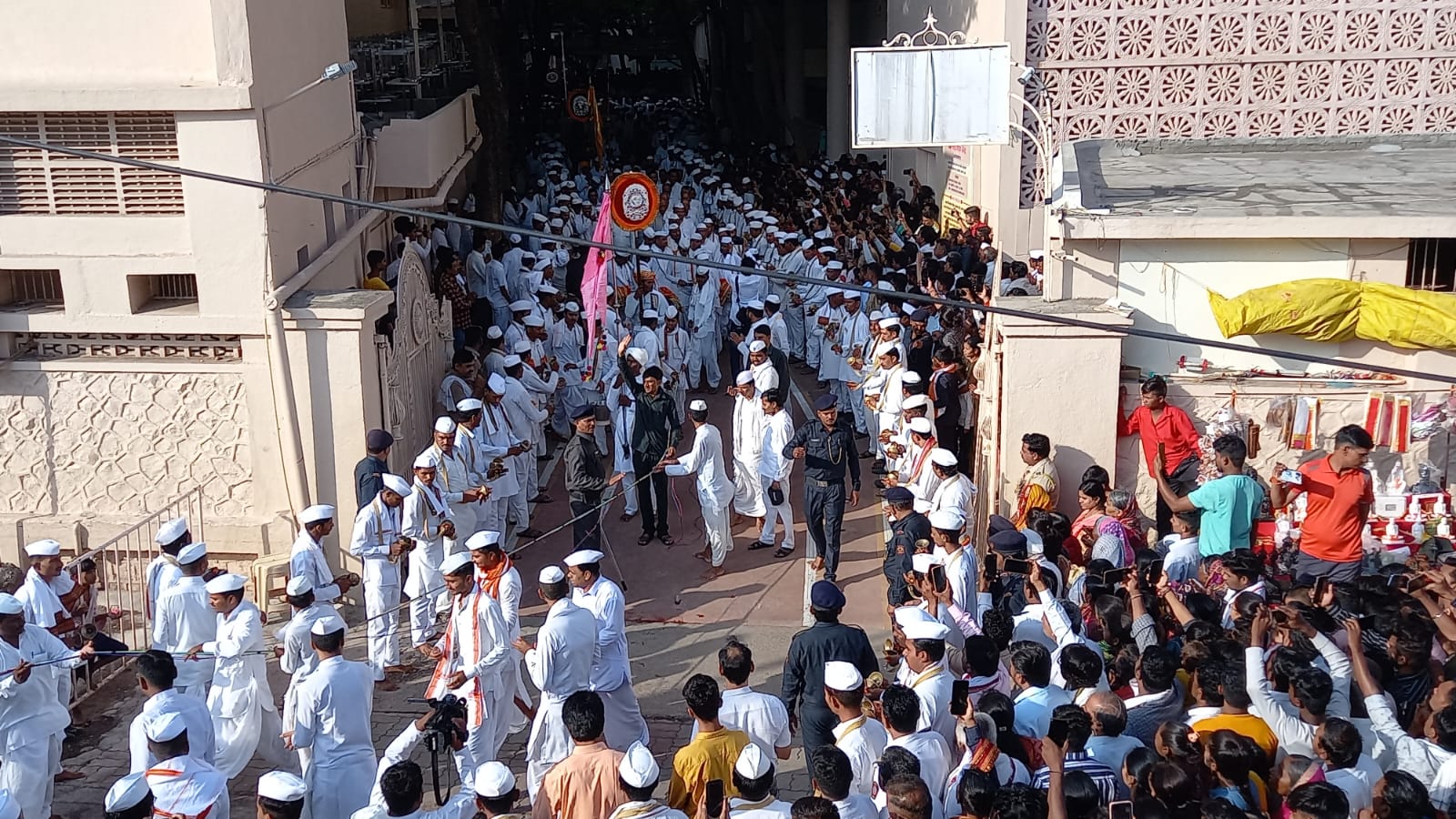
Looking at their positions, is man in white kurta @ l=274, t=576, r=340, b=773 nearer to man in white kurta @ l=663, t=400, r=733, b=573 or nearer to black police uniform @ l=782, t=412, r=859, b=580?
man in white kurta @ l=663, t=400, r=733, b=573

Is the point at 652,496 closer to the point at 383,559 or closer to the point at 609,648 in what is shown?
the point at 383,559

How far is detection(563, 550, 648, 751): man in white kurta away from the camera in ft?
22.4

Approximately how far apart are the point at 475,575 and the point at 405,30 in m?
15.0

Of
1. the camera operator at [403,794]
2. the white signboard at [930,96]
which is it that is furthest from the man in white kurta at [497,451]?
the camera operator at [403,794]

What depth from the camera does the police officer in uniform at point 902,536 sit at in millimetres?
7867

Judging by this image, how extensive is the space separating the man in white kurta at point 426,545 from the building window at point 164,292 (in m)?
2.46

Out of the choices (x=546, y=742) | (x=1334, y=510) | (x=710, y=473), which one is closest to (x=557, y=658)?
(x=546, y=742)

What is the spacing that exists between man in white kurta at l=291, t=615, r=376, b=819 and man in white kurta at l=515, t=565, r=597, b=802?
817 mm

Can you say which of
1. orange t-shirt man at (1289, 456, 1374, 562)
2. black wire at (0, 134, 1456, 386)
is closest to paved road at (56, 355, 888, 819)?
black wire at (0, 134, 1456, 386)

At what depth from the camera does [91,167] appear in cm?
958

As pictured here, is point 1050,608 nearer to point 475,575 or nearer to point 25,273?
point 475,575

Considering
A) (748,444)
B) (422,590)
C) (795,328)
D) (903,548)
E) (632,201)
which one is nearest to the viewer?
(903,548)

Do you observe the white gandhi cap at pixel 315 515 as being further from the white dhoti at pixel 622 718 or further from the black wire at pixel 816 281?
the white dhoti at pixel 622 718

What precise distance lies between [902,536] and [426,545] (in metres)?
3.04
